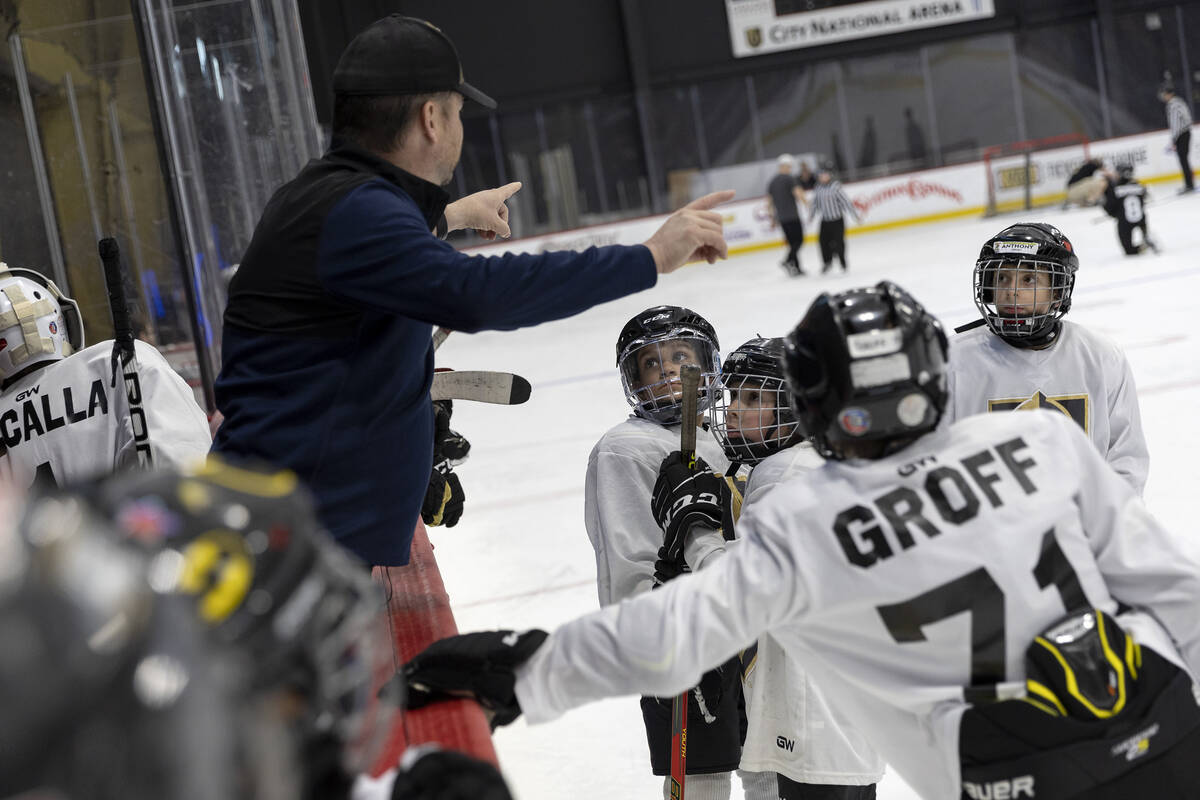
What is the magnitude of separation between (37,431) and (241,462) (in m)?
1.00

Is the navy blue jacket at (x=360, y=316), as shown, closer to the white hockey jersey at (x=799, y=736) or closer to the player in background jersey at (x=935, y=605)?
the player in background jersey at (x=935, y=605)

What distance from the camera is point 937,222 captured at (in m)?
16.5

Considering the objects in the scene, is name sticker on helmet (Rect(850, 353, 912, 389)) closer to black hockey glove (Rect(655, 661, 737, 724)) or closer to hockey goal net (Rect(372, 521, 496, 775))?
hockey goal net (Rect(372, 521, 496, 775))

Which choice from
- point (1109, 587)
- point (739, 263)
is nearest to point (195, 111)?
point (1109, 587)

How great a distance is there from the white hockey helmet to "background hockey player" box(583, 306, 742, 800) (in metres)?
1.17

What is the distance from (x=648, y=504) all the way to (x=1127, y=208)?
891 centimetres

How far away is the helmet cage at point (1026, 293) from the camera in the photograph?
107 inches

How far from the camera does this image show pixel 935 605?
141 centimetres

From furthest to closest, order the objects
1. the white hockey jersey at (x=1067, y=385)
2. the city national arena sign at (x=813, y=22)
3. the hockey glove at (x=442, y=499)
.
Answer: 1. the city national arena sign at (x=813, y=22)
2. the white hockey jersey at (x=1067, y=385)
3. the hockey glove at (x=442, y=499)

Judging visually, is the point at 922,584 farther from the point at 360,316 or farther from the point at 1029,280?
the point at 1029,280

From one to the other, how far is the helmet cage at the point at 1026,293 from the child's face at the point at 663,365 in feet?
2.51

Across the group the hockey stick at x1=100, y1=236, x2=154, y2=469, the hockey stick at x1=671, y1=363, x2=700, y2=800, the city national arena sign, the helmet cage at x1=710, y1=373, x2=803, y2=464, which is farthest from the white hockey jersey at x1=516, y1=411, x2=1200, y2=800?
the city national arena sign

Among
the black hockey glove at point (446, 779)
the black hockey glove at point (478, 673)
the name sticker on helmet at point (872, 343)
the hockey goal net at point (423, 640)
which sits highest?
the name sticker on helmet at point (872, 343)

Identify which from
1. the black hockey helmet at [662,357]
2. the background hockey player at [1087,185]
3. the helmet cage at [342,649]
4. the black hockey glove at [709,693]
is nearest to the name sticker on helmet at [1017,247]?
the black hockey helmet at [662,357]
